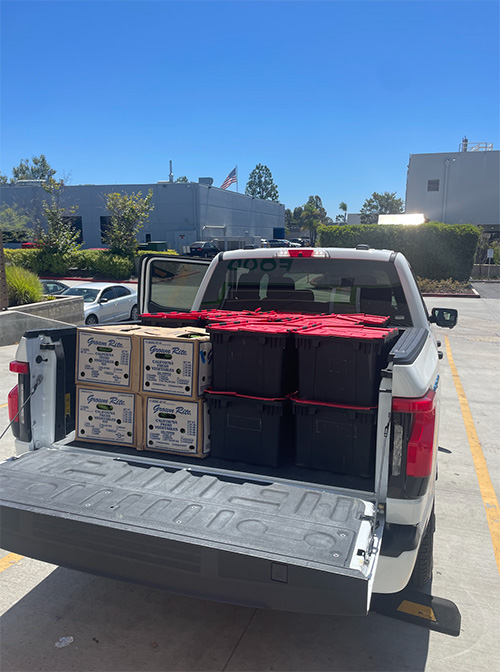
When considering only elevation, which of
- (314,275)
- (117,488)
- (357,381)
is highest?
(314,275)

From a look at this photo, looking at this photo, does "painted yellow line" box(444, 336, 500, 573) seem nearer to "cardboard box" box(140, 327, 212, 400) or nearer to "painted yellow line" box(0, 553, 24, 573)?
"cardboard box" box(140, 327, 212, 400)

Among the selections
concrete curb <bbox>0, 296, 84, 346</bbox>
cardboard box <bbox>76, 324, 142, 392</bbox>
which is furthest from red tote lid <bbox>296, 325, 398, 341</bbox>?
concrete curb <bbox>0, 296, 84, 346</bbox>

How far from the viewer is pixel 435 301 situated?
22.5 metres

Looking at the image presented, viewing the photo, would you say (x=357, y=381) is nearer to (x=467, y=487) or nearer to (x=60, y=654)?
(x=60, y=654)

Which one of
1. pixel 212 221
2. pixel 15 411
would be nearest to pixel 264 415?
pixel 15 411

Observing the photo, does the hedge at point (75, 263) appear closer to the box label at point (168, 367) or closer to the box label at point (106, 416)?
the box label at point (106, 416)

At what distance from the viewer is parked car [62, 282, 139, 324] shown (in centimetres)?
1480

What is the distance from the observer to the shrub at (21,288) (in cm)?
1405

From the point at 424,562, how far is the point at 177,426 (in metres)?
1.73

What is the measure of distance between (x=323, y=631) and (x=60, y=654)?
4.73 ft

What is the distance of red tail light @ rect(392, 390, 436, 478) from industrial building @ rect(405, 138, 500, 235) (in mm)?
42816

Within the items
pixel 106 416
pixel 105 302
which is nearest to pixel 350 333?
pixel 106 416

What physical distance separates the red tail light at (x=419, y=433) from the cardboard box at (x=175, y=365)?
47.1 inches

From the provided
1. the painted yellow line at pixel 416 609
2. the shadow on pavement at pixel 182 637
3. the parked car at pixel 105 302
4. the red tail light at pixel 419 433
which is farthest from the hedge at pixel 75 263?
the red tail light at pixel 419 433
